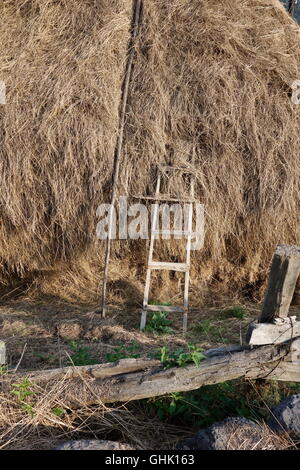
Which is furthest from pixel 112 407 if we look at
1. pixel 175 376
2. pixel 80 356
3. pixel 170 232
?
pixel 170 232

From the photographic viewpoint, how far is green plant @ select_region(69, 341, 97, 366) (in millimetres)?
4215

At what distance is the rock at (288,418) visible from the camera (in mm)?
3238

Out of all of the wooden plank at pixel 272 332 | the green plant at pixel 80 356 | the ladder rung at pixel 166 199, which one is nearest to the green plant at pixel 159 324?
the green plant at pixel 80 356

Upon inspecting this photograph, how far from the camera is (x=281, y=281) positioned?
355cm

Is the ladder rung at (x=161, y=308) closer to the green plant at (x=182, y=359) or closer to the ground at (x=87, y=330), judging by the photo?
the ground at (x=87, y=330)

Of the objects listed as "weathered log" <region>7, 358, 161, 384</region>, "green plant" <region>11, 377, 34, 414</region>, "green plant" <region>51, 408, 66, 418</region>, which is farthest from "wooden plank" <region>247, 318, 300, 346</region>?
"green plant" <region>11, 377, 34, 414</region>

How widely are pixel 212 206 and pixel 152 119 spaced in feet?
4.08

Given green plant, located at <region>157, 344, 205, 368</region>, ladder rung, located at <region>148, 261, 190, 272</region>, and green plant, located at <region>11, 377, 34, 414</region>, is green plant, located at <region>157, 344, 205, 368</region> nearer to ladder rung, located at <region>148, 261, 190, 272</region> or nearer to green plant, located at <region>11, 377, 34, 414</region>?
green plant, located at <region>11, 377, 34, 414</region>

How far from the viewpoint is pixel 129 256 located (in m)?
6.32

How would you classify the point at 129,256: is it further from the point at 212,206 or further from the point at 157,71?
the point at 157,71

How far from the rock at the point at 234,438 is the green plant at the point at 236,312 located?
8.80 feet

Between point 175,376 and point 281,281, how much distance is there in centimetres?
98
